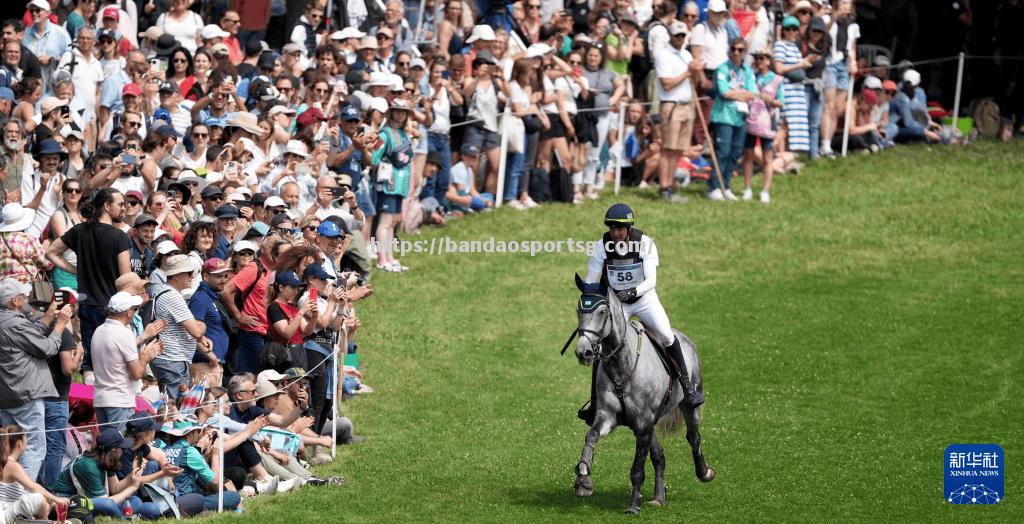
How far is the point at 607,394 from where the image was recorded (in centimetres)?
1494

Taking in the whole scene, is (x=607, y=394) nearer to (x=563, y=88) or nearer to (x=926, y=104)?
(x=563, y=88)

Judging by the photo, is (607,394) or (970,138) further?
(970,138)

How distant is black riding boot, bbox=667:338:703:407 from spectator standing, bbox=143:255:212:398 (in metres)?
4.57

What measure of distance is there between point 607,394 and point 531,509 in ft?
4.24

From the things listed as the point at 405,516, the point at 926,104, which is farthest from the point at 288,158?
the point at 926,104

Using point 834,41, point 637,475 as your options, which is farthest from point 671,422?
point 834,41

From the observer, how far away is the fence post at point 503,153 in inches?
1007

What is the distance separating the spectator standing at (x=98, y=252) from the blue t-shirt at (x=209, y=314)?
73 cm

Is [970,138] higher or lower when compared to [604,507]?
higher

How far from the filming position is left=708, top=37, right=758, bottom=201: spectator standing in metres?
26.9

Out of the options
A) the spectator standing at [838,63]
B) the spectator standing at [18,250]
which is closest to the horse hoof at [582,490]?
the spectator standing at [18,250]

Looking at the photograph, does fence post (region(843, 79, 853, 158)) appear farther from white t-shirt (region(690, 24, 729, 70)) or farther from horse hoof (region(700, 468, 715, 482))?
horse hoof (region(700, 468, 715, 482))

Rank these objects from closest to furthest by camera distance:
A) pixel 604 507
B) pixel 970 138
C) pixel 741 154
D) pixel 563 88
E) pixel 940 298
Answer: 1. pixel 604 507
2. pixel 940 298
3. pixel 563 88
4. pixel 741 154
5. pixel 970 138

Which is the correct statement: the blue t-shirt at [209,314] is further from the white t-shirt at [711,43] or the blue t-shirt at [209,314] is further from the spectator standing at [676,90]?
the white t-shirt at [711,43]
